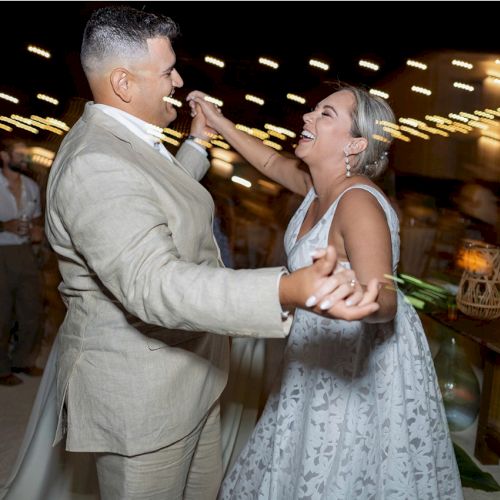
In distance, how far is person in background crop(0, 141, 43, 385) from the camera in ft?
11.1

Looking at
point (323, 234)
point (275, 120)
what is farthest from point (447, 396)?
point (275, 120)

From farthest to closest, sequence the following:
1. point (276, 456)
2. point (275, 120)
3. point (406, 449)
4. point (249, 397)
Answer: point (275, 120) → point (249, 397) → point (276, 456) → point (406, 449)

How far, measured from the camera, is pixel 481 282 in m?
2.75

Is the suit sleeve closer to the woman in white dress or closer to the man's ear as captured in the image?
the man's ear

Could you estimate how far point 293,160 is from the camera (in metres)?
2.21

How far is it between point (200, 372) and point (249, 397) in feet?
2.76

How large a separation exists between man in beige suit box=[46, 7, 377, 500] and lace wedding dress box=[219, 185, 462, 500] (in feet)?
0.97

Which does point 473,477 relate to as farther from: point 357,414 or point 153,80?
point 153,80

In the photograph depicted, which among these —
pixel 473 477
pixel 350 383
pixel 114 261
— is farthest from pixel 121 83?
pixel 473 477

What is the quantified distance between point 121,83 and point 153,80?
8cm

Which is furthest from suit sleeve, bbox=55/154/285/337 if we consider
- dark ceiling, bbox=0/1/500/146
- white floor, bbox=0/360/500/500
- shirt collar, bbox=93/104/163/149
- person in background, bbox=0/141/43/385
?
dark ceiling, bbox=0/1/500/146

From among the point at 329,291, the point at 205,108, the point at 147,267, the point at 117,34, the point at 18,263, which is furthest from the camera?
the point at 18,263

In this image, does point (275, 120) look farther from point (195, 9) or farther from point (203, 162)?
point (203, 162)

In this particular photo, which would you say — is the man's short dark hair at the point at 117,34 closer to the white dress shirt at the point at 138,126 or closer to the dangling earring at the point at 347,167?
the white dress shirt at the point at 138,126
